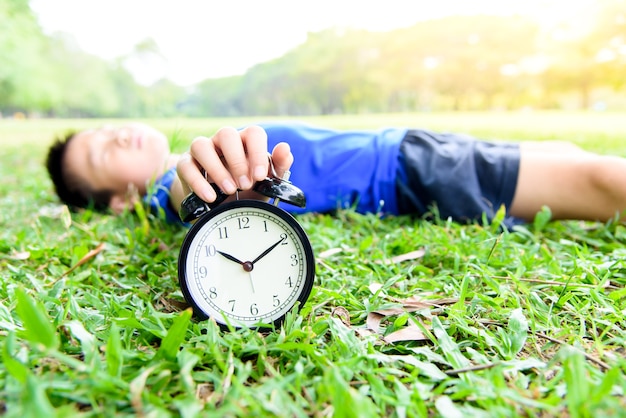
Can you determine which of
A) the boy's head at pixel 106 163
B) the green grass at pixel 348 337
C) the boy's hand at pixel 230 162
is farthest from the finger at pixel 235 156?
the boy's head at pixel 106 163

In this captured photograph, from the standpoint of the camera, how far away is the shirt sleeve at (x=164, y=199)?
215 cm

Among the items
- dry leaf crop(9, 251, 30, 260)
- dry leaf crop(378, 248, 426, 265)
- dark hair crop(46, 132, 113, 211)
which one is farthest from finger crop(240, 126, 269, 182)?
dark hair crop(46, 132, 113, 211)

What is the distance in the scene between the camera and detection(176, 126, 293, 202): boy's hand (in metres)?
1.27

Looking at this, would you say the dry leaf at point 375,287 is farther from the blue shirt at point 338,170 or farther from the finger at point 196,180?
the blue shirt at point 338,170

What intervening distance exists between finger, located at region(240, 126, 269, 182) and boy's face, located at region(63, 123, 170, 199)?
4.26ft

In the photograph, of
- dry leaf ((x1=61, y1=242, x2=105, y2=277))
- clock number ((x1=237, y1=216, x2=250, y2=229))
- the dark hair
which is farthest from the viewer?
the dark hair

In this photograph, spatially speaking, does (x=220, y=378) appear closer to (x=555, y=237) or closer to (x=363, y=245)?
(x=363, y=245)

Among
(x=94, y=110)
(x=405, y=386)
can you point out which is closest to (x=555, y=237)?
(x=405, y=386)

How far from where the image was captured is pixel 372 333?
3.94 ft

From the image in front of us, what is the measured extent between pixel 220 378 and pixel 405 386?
0.36 m

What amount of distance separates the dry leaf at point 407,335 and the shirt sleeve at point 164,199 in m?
1.26

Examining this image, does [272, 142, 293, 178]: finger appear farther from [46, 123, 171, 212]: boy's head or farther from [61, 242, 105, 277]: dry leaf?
[46, 123, 171, 212]: boy's head

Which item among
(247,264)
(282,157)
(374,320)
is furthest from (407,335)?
(282,157)

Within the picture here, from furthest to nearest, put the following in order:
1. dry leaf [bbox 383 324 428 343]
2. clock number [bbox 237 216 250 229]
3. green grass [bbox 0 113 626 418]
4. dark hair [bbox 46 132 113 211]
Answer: dark hair [bbox 46 132 113 211] < clock number [bbox 237 216 250 229] < dry leaf [bbox 383 324 428 343] < green grass [bbox 0 113 626 418]
